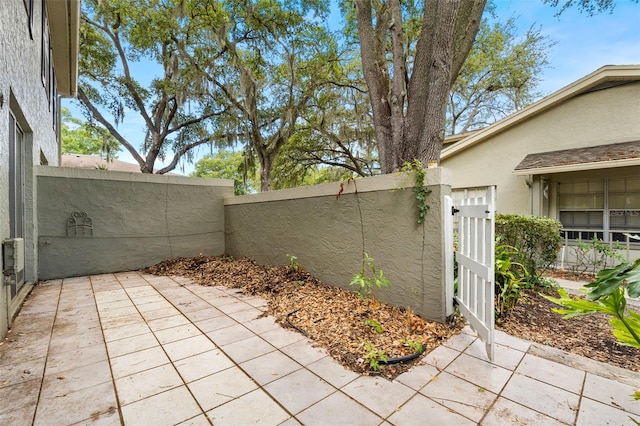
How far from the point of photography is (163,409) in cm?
167

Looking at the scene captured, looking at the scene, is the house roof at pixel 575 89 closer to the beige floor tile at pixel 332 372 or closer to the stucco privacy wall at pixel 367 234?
the stucco privacy wall at pixel 367 234

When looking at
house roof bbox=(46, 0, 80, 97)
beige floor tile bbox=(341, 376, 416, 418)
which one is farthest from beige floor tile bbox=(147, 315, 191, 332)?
house roof bbox=(46, 0, 80, 97)

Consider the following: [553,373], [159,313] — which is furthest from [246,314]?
[553,373]

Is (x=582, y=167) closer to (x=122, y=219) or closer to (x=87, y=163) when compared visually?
(x=122, y=219)

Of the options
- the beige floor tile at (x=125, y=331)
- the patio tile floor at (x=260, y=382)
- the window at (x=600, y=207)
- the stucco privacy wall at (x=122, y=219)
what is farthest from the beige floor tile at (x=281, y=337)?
the window at (x=600, y=207)

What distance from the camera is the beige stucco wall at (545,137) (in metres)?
5.54

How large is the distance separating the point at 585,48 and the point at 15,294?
1450cm

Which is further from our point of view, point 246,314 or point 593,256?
point 593,256

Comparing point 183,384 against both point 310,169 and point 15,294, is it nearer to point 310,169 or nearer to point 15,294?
point 15,294

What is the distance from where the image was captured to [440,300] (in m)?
2.77

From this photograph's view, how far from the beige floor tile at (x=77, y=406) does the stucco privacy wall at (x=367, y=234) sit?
8.69 ft

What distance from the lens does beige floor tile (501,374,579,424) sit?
63.5 inches

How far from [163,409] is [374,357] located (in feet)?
4.79

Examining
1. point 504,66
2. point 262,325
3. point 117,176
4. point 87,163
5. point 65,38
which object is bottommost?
point 262,325
